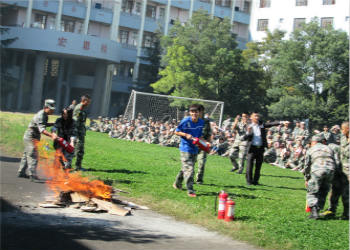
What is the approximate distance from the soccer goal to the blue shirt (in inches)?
746

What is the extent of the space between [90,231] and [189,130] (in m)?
4.06

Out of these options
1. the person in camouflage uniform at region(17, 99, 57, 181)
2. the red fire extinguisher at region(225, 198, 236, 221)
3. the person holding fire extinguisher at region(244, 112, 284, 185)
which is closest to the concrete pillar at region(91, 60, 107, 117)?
the person holding fire extinguisher at region(244, 112, 284, 185)

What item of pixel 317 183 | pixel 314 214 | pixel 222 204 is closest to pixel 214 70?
pixel 314 214

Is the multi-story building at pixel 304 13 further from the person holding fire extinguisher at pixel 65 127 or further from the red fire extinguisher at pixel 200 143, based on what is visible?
the red fire extinguisher at pixel 200 143

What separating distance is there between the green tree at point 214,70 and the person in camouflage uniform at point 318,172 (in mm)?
33156

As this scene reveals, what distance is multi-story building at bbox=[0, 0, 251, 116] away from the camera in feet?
164

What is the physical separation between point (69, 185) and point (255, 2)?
177 ft

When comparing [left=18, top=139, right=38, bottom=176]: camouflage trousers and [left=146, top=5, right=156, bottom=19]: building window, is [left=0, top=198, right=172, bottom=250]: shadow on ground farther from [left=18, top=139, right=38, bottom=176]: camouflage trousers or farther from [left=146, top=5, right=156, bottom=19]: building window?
[left=146, top=5, right=156, bottom=19]: building window

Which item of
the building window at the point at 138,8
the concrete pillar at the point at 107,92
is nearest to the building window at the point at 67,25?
the concrete pillar at the point at 107,92

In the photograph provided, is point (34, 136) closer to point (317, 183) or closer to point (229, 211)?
point (229, 211)

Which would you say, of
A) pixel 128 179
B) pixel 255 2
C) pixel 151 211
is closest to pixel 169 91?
pixel 255 2

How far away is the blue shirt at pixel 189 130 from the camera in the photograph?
11.3m

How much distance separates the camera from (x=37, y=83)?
51656mm

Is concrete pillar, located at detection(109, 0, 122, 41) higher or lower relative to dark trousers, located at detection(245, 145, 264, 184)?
higher
